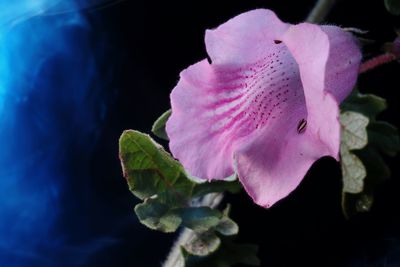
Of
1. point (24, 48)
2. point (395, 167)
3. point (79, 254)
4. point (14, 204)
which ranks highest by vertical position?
point (24, 48)

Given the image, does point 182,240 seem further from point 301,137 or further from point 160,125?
point 301,137

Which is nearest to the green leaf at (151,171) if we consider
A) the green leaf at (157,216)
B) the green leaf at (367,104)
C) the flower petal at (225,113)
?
the green leaf at (157,216)

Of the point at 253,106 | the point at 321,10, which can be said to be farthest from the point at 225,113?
the point at 321,10

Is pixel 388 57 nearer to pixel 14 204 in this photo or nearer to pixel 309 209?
pixel 309 209

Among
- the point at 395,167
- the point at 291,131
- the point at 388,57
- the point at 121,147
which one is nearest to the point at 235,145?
the point at 291,131

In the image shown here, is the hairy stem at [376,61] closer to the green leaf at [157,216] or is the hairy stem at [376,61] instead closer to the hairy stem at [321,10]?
the hairy stem at [321,10]

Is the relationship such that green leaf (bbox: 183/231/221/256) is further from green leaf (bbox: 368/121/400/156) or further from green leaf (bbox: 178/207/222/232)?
green leaf (bbox: 368/121/400/156)
